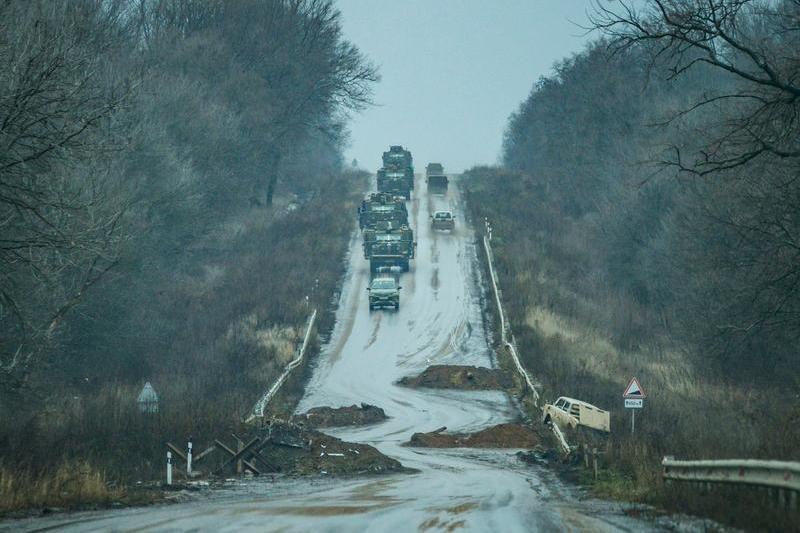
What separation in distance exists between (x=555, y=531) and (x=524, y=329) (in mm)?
37735

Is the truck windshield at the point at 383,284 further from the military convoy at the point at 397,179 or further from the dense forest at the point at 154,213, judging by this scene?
the military convoy at the point at 397,179

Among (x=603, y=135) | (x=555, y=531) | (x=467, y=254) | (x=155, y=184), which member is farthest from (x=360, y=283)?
(x=555, y=531)

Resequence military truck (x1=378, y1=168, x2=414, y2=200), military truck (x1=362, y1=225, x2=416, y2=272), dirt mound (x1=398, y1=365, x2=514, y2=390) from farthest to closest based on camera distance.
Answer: military truck (x1=378, y1=168, x2=414, y2=200)
military truck (x1=362, y1=225, x2=416, y2=272)
dirt mound (x1=398, y1=365, x2=514, y2=390)

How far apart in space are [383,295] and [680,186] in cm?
1473

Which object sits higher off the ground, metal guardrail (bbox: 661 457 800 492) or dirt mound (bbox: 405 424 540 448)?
dirt mound (bbox: 405 424 540 448)

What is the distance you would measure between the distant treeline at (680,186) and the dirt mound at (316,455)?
9063mm

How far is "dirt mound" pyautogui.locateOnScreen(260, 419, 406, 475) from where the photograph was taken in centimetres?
2612

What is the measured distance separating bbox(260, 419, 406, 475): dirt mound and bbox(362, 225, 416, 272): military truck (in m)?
36.9

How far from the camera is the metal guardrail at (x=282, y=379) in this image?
35.0 m

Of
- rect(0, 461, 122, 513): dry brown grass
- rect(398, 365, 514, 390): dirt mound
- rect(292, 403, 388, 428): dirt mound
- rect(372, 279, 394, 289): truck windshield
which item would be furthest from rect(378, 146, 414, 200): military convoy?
rect(0, 461, 122, 513): dry brown grass

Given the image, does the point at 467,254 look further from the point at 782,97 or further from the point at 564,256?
the point at 782,97

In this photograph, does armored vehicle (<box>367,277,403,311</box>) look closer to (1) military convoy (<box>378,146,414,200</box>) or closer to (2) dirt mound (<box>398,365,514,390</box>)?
(2) dirt mound (<box>398,365,514,390</box>)

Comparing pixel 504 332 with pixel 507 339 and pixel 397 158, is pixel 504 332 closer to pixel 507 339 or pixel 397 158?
pixel 507 339

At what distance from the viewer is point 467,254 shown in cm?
7231
